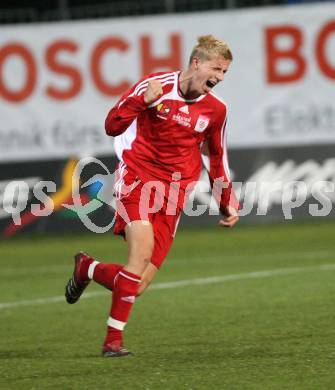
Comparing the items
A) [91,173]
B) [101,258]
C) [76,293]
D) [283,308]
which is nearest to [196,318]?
[283,308]

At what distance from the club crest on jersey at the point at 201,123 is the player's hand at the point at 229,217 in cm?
61

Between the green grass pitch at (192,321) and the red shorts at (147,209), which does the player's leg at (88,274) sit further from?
the green grass pitch at (192,321)

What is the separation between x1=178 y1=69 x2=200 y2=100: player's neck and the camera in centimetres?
743

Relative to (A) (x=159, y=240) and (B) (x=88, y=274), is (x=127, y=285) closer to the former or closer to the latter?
(A) (x=159, y=240)

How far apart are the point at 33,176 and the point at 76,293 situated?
9157 millimetres

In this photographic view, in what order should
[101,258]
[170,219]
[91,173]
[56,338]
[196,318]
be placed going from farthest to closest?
[91,173] < [101,258] < [196,318] < [56,338] < [170,219]

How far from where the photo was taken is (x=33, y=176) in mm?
16922

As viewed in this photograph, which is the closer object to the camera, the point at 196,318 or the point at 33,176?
the point at 196,318

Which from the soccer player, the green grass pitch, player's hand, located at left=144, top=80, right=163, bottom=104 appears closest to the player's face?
A: the soccer player

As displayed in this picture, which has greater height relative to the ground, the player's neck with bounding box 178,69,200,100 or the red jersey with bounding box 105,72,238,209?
the player's neck with bounding box 178,69,200,100

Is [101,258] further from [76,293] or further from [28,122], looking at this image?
[76,293]

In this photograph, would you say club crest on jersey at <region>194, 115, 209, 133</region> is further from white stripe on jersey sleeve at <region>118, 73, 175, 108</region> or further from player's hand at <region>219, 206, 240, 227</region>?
player's hand at <region>219, 206, 240, 227</region>

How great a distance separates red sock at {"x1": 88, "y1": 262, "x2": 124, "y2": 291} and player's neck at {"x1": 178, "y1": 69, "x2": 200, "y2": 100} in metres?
1.18

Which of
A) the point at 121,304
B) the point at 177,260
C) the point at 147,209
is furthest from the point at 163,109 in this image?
the point at 177,260
